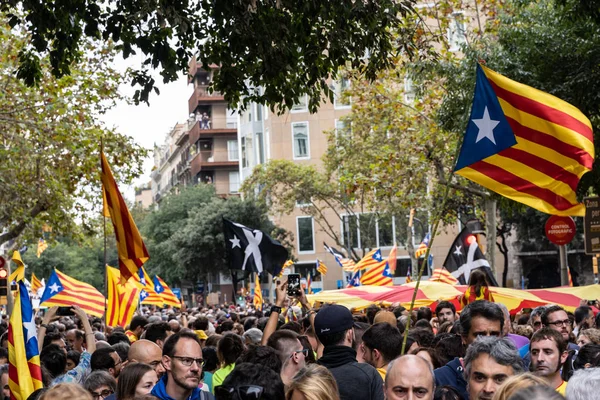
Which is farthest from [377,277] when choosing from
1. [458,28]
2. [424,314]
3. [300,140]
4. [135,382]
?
[300,140]

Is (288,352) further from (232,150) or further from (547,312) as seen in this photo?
(232,150)

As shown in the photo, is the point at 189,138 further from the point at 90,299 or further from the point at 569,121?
the point at 569,121

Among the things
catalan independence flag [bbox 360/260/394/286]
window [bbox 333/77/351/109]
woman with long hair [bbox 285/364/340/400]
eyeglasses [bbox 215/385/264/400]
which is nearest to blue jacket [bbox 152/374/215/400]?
eyeglasses [bbox 215/385/264/400]

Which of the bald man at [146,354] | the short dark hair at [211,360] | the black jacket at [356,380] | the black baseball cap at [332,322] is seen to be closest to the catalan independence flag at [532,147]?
the black baseball cap at [332,322]

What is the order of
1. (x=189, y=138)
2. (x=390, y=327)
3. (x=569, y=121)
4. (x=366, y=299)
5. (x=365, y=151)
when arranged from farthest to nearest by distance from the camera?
1. (x=189, y=138)
2. (x=365, y=151)
3. (x=366, y=299)
4. (x=569, y=121)
5. (x=390, y=327)

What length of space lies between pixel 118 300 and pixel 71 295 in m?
0.83

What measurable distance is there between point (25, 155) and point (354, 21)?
1227cm

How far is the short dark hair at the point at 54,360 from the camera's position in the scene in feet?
31.6

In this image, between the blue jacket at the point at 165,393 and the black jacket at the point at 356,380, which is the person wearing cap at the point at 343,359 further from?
the blue jacket at the point at 165,393

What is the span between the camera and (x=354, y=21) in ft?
37.8

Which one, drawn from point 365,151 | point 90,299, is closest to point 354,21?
point 90,299

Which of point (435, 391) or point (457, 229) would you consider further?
point (457, 229)

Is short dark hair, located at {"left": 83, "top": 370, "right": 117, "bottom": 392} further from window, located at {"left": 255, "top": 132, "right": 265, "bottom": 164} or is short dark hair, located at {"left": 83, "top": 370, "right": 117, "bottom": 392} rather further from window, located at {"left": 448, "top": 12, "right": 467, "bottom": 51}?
window, located at {"left": 255, "top": 132, "right": 265, "bottom": 164}

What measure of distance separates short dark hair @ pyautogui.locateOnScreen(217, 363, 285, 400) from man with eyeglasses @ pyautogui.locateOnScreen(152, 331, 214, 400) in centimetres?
76
